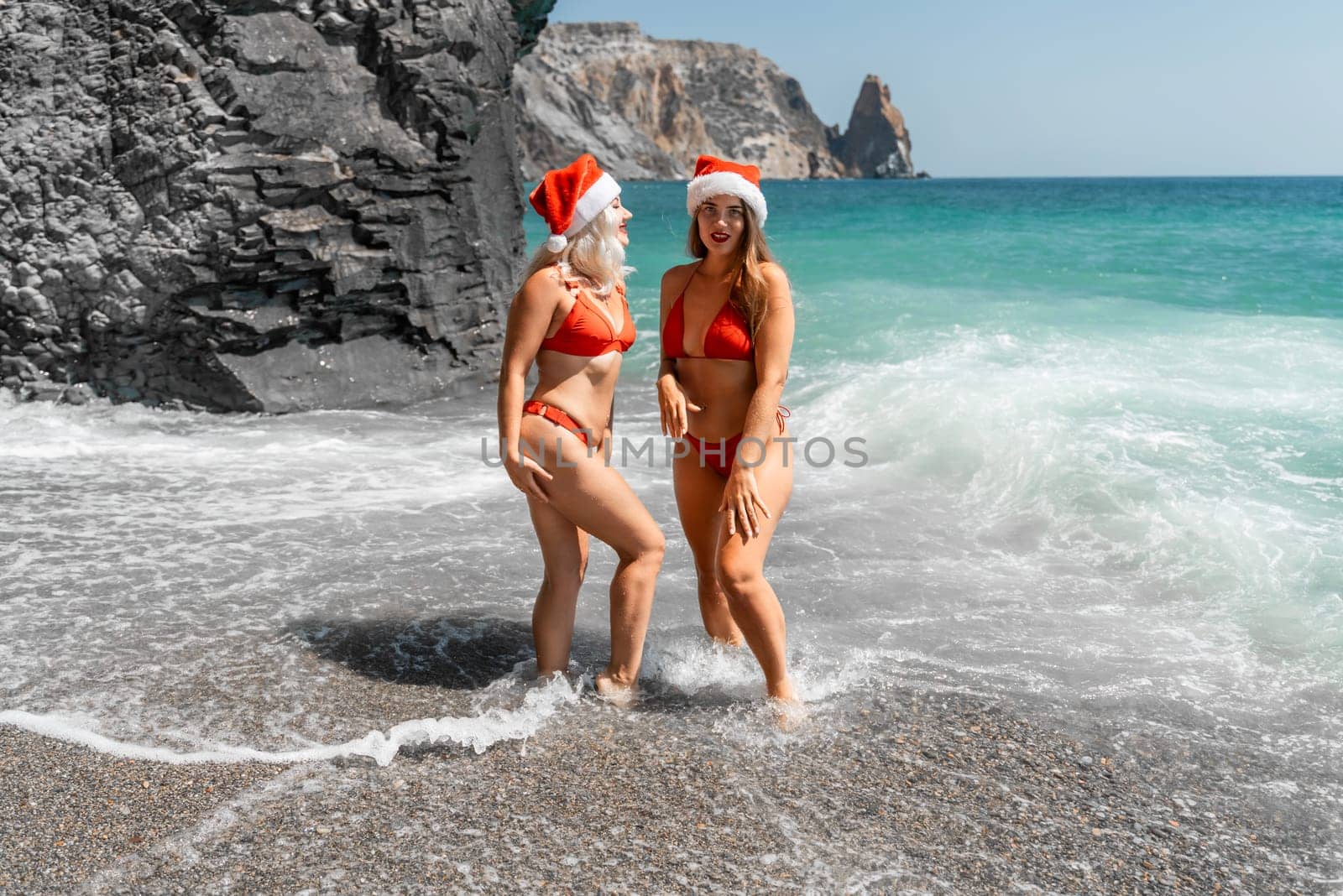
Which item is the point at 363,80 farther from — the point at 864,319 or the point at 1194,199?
the point at 1194,199

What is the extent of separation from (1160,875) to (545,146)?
89681mm

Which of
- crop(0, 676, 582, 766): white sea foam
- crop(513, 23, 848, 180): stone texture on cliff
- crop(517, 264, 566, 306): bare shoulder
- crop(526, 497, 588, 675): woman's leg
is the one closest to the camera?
crop(0, 676, 582, 766): white sea foam

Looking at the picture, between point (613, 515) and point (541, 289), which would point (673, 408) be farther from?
point (541, 289)

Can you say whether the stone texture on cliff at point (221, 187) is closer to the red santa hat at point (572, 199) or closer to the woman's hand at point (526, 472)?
the red santa hat at point (572, 199)

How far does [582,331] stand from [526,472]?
0.56 meters

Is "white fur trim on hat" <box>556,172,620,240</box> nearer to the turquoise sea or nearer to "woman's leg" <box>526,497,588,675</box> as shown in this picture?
"woman's leg" <box>526,497,588,675</box>

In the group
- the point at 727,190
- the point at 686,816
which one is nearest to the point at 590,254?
the point at 727,190

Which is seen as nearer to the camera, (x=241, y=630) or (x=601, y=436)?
(x=601, y=436)

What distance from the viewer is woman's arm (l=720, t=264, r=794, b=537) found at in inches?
162

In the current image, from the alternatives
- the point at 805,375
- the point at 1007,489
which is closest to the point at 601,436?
the point at 1007,489

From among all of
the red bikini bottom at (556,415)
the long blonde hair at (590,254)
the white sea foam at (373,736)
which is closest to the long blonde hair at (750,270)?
the long blonde hair at (590,254)

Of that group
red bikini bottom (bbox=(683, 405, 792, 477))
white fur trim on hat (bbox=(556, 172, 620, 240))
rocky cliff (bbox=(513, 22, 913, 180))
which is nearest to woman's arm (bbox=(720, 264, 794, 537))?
red bikini bottom (bbox=(683, 405, 792, 477))

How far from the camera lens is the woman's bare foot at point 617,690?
4410mm

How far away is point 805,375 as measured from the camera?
12508mm
